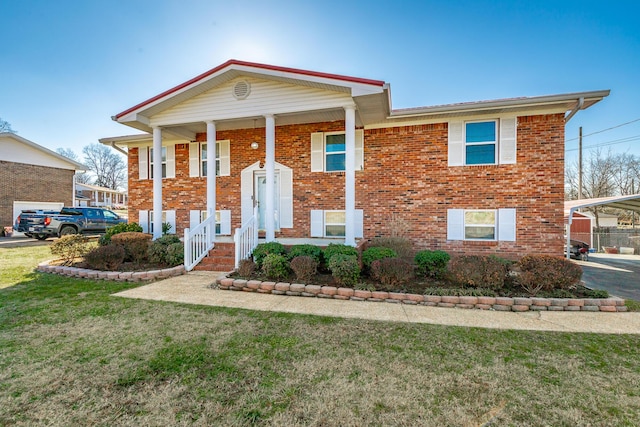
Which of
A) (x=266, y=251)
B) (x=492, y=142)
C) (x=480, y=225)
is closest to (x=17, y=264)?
(x=266, y=251)

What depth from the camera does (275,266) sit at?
6191 millimetres

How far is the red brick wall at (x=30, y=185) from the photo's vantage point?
16739mm

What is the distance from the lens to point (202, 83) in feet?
25.1

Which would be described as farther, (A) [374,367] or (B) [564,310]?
(B) [564,310]

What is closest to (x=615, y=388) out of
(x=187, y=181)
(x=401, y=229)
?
(x=401, y=229)

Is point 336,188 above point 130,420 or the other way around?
above

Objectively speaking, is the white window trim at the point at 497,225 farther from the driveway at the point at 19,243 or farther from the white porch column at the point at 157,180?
the driveway at the point at 19,243

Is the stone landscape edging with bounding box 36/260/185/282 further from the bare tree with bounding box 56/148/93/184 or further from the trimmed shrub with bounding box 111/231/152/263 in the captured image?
the bare tree with bounding box 56/148/93/184

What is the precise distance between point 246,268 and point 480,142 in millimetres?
7266

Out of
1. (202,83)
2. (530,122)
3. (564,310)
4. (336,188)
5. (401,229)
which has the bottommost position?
(564,310)

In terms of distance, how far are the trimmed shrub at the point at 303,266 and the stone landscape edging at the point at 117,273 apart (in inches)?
123

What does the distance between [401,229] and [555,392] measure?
242 inches

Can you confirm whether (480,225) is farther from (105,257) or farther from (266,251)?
(105,257)

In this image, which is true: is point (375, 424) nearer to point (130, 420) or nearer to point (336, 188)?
point (130, 420)
